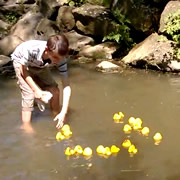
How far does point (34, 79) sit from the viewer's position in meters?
6.55

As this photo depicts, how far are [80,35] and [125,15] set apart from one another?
165 cm

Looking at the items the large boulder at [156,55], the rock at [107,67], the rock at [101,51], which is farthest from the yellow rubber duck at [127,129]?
the rock at [101,51]

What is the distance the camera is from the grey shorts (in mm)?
6232

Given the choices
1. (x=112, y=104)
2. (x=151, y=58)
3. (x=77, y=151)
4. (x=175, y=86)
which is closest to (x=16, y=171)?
(x=77, y=151)

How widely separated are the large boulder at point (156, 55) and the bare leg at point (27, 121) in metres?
4.18

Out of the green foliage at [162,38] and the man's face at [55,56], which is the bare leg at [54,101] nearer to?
the man's face at [55,56]

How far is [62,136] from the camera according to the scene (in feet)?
20.0

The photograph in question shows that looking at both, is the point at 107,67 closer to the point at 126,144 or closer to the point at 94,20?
the point at 94,20

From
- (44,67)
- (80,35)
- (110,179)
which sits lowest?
(80,35)

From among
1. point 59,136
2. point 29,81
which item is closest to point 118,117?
point 59,136

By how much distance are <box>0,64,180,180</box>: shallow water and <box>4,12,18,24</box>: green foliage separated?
5888 millimetres

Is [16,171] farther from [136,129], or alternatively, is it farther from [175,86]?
[175,86]

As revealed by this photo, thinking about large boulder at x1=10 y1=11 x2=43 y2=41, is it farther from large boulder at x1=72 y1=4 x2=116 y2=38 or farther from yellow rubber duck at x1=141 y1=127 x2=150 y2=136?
yellow rubber duck at x1=141 y1=127 x2=150 y2=136

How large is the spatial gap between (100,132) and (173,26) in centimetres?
456
